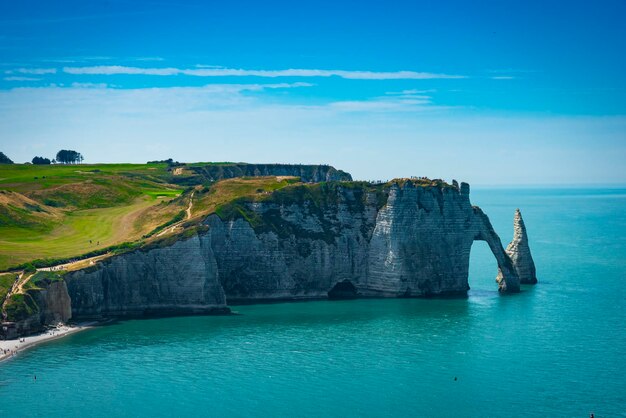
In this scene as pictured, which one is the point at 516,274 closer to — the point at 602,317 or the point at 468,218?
the point at 468,218

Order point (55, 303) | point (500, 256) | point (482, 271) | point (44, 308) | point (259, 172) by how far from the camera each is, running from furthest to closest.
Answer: point (259, 172), point (482, 271), point (500, 256), point (55, 303), point (44, 308)

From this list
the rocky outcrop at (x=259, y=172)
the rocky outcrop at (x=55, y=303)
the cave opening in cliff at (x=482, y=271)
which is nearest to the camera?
the rocky outcrop at (x=55, y=303)

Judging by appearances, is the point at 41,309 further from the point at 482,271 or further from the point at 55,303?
the point at 482,271

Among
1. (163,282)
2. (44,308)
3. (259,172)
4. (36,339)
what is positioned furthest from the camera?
(259,172)

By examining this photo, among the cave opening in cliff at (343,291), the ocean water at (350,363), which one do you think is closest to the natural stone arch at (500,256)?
the ocean water at (350,363)

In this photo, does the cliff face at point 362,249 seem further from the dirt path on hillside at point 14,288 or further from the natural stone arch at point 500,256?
the dirt path on hillside at point 14,288

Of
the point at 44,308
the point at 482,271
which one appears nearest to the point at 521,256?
the point at 482,271
